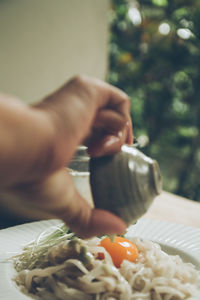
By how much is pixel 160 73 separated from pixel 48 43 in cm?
146

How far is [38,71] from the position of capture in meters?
4.00

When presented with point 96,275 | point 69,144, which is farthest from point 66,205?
point 96,275

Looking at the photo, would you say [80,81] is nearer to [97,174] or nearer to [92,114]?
[92,114]

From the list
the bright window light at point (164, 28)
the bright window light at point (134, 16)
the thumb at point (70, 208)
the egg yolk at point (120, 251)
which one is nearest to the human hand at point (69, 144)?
the thumb at point (70, 208)

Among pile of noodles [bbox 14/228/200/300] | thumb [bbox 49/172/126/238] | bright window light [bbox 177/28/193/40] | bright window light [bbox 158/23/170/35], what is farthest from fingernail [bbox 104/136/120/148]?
bright window light [bbox 158/23/170/35]

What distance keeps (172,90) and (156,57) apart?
57 centimetres

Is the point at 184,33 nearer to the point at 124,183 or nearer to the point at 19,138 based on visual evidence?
the point at 124,183

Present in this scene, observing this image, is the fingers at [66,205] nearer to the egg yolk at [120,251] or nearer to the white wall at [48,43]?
the egg yolk at [120,251]

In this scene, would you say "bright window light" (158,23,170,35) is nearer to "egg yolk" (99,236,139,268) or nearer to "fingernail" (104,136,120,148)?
"egg yolk" (99,236,139,268)

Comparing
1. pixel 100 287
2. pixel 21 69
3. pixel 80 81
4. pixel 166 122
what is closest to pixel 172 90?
pixel 166 122

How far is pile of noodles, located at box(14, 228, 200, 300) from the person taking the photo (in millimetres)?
1213

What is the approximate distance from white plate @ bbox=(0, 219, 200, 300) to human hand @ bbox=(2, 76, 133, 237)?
636mm

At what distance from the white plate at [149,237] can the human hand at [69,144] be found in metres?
0.64

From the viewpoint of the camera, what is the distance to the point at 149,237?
5.69 ft
